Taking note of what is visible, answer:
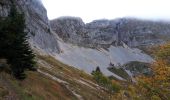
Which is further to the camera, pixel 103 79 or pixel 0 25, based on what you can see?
pixel 103 79

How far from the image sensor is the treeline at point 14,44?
43.5m

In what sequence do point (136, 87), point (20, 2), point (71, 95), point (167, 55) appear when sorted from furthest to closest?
point (20, 2)
point (71, 95)
point (136, 87)
point (167, 55)

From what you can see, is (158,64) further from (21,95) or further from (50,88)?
(50,88)

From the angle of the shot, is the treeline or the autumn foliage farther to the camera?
Answer: the treeline

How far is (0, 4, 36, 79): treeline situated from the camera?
4353 cm

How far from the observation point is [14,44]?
45.0m

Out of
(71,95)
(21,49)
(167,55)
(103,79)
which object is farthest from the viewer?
(103,79)

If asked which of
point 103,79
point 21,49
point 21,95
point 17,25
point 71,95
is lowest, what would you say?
point 103,79

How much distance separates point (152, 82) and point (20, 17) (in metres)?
27.0

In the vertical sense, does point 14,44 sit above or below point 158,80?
below

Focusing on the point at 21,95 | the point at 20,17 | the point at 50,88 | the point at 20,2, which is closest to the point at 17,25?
the point at 20,17

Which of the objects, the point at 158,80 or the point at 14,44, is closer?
the point at 158,80

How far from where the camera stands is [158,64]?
866 inches

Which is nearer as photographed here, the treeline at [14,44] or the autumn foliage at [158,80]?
the autumn foliage at [158,80]
